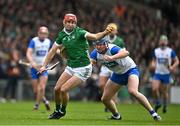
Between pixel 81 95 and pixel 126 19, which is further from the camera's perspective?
pixel 126 19

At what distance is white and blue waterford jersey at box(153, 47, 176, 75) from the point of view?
2734 cm

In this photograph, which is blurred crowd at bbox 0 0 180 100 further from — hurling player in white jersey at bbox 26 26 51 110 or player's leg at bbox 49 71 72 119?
player's leg at bbox 49 71 72 119

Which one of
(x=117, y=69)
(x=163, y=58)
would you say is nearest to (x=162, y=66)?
(x=163, y=58)

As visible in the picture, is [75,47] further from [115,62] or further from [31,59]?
[31,59]

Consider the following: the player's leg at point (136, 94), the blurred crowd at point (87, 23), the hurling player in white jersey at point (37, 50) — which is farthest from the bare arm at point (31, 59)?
the blurred crowd at point (87, 23)

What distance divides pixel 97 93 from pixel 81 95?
32.9 inches

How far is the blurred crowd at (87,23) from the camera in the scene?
39469 mm

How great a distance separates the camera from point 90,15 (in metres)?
45.5

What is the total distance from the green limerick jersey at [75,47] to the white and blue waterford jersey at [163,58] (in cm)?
821

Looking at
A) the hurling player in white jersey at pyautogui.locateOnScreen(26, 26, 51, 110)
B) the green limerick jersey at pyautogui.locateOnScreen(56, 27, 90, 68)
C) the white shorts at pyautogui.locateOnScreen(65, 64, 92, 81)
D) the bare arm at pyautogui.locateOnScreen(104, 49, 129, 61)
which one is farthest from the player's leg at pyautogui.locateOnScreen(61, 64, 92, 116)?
the hurling player in white jersey at pyautogui.locateOnScreen(26, 26, 51, 110)

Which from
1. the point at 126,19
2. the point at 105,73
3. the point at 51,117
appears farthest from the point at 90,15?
the point at 51,117

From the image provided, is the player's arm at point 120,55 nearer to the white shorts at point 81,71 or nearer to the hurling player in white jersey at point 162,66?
the white shorts at point 81,71

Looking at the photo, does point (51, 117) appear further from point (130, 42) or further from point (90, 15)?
point (90, 15)

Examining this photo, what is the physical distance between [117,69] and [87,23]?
78.7ft
